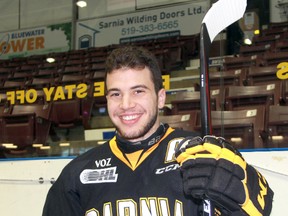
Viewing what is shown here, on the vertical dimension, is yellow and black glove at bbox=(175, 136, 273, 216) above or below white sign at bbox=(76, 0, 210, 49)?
below

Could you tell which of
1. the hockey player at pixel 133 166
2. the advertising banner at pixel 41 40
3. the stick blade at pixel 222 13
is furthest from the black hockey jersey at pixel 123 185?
the advertising banner at pixel 41 40

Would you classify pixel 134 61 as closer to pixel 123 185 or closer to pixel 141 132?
pixel 141 132

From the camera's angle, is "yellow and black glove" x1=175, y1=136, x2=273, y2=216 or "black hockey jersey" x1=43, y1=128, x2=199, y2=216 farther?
"black hockey jersey" x1=43, y1=128, x2=199, y2=216

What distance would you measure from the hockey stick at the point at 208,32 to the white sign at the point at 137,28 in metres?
6.24

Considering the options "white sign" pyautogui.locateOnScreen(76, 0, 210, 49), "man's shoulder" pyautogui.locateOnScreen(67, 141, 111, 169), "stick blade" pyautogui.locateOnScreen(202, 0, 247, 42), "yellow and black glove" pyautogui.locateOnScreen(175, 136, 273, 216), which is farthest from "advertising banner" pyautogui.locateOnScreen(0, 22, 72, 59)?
"yellow and black glove" pyautogui.locateOnScreen(175, 136, 273, 216)

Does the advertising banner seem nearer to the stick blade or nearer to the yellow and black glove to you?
the stick blade

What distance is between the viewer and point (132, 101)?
3.81 feet

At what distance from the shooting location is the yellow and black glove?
0.94 m

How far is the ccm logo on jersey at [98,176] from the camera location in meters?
1.19

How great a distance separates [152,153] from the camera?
1.20 meters

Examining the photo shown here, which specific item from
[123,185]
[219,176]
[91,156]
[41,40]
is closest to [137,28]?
[41,40]

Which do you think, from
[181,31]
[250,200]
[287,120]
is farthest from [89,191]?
[181,31]

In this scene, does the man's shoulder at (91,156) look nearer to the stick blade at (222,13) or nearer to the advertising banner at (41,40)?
the stick blade at (222,13)

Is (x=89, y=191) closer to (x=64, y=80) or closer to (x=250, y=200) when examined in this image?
(x=250, y=200)
